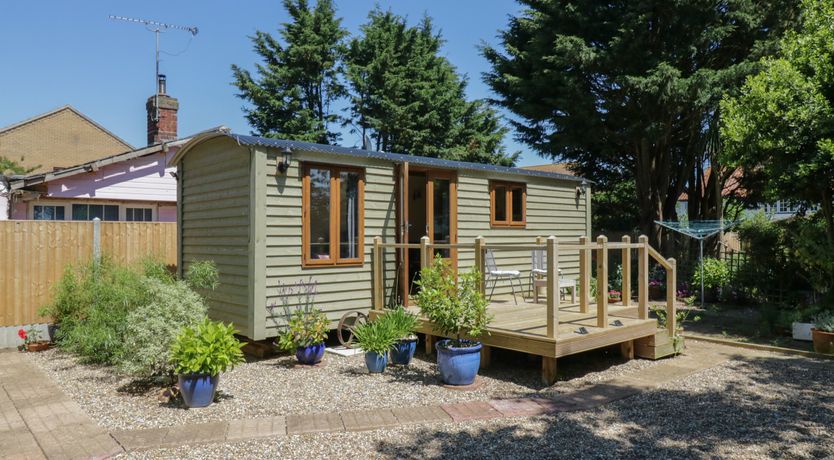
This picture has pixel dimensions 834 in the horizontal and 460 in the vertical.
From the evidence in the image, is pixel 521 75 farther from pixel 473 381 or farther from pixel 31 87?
pixel 31 87

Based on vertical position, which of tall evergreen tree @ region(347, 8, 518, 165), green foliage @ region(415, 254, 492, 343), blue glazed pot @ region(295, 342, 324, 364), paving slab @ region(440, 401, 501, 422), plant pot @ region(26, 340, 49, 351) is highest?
tall evergreen tree @ region(347, 8, 518, 165)

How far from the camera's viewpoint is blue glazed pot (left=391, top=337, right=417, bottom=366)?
6273 mm

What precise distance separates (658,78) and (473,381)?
8.69 metres

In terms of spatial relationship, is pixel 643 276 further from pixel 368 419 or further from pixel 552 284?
pixel 368 419

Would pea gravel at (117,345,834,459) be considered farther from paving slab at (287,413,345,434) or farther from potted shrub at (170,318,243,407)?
potted shrub at (170,318,243,407)

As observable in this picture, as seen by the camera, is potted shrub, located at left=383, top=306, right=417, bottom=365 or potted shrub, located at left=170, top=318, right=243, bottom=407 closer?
potted shrub, located at left=170, top=318, right=243, bottom=407

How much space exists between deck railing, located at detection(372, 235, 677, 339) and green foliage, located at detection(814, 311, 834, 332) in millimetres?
1889

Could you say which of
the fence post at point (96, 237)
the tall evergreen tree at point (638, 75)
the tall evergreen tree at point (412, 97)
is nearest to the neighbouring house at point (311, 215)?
the fence post at point (96, 237)

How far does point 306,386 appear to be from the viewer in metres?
5.56

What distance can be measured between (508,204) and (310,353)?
439cm

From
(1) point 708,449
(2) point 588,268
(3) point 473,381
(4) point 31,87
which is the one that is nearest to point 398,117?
(4) point 31,87

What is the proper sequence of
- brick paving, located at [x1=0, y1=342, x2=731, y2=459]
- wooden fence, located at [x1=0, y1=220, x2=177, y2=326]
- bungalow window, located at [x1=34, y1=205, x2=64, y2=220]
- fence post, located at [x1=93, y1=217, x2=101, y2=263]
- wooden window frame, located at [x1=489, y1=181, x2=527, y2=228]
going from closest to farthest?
brick paving, located at [x1=0, y1=342, x2=731, y2=459]
wooden fence, located at [x1=0, y1=220, x2=177, y2=326]
fence post, located at [x1=93, y1=217, x2=101, y2=263]
wooden window frame, located at [x1=489, y1=181, x2=527, y2=228]
bungalow window, located at [x1=34, y1=205, x2=64, y2=220]

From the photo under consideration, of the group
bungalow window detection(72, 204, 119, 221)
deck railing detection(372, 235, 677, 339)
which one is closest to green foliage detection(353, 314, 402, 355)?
deck railing detection(372, 235, 677, 339)

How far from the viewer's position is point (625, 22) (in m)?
11.9
